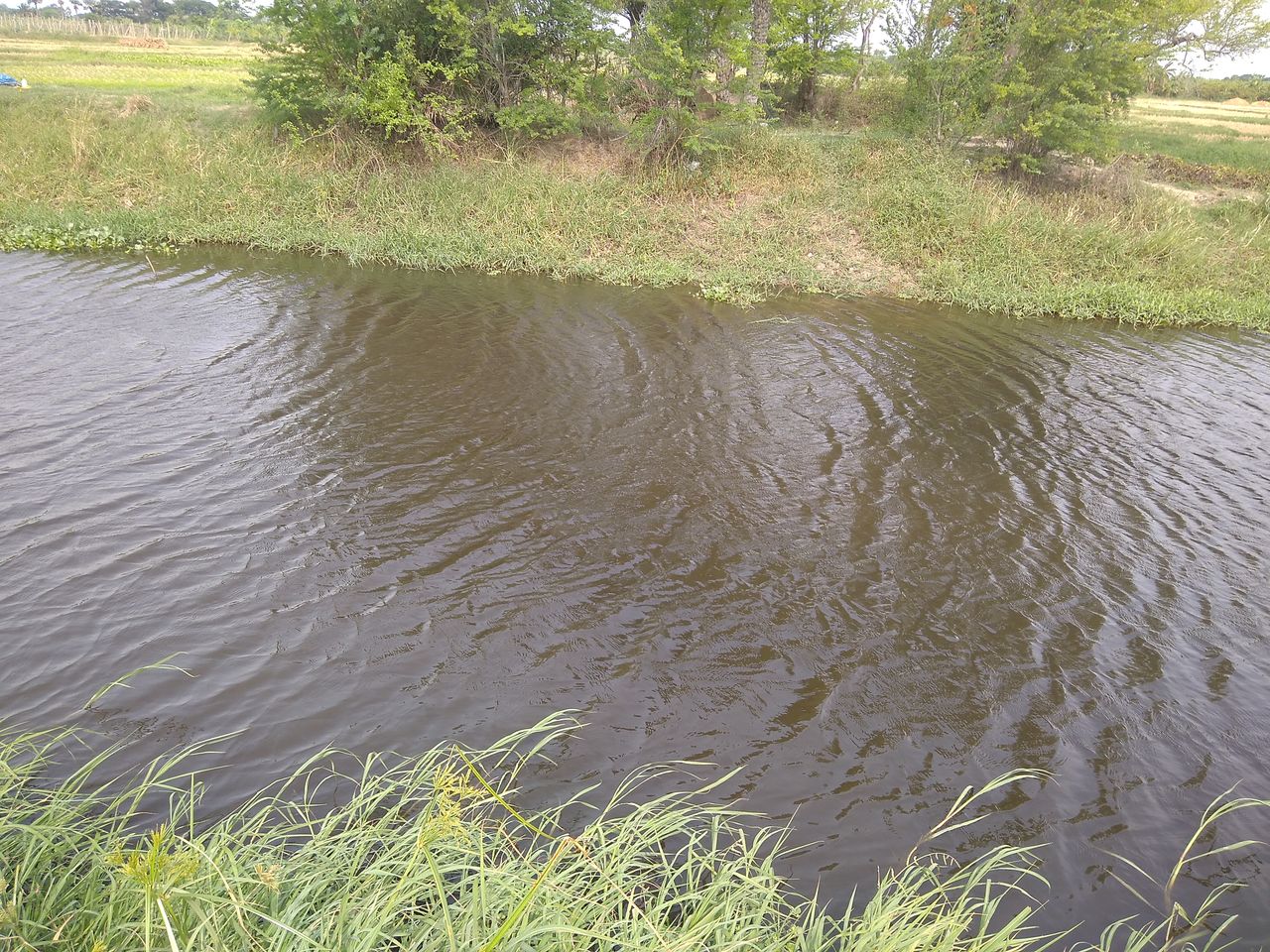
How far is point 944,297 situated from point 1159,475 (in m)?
7.14

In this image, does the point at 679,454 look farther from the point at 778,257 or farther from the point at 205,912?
the point at 778,257

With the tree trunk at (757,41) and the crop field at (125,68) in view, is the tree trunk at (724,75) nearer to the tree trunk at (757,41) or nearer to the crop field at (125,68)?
the tree trunk at (757,41)

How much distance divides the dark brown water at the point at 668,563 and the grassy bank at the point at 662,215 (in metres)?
4.12

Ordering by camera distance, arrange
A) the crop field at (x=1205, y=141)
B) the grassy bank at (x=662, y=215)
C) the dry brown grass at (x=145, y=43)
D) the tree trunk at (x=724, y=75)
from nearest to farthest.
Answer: the grassy bank at (x=662, y=215), the tree trunk at (x=724, y=75), the crop field at (x=1205, y=141), the dry brown grass at (x=145, y=43)

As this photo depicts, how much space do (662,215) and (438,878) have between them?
15.3 metres

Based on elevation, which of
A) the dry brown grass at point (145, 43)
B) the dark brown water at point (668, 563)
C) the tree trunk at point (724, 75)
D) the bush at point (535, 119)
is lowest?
the dark brown water at point (668, 563)

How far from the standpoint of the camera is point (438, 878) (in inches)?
77.7

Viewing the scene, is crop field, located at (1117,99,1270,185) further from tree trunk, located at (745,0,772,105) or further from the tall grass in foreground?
the tall grass in foreground

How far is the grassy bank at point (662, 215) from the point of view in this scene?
1420cm

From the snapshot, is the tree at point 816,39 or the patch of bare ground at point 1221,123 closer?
the tree at point 816,39

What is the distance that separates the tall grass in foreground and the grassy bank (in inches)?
446

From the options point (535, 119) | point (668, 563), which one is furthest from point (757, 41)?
point (668, 563)

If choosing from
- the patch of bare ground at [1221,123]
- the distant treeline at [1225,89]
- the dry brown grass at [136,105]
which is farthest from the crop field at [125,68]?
the distant treeline at [1225,89]

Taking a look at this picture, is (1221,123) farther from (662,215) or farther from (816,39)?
(662,215)
